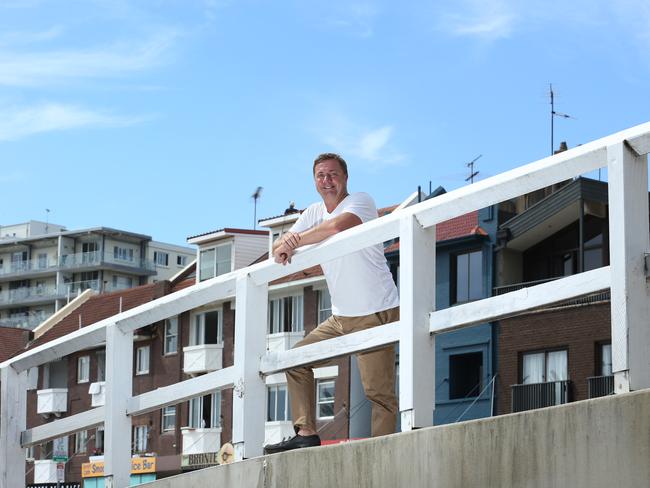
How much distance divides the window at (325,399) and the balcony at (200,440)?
7135 mm

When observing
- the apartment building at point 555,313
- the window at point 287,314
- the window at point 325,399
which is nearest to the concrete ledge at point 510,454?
the apartment building at point 555,313

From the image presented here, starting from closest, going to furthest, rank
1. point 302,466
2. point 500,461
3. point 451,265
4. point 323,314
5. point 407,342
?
1. point 500,461
2. point 407,342
3. point 302,466
4. point 451,265
5. point 323,314

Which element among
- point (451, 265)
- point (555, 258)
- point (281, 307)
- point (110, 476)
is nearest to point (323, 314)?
point (281, 307)

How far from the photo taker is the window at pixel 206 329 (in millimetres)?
59000

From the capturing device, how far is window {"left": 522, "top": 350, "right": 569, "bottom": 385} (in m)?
43.6

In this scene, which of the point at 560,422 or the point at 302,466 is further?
the point at 302,466

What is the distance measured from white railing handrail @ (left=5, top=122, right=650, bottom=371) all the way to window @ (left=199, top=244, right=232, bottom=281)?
54.6 meters

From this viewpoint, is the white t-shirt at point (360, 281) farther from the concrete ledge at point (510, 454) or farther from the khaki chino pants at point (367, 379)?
the concrete ledge at point (510, 454)

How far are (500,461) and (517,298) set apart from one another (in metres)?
0.56

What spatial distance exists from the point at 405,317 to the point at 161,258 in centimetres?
13302

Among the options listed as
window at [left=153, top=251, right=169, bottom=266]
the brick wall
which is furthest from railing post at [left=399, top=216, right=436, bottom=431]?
window at [left=153, top=251, right=169, bottom=266]

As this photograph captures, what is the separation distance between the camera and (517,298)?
4.25m

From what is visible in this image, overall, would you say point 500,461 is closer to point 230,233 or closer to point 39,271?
point 230,233

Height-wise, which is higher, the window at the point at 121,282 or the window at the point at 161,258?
the window at the point at 161,258
